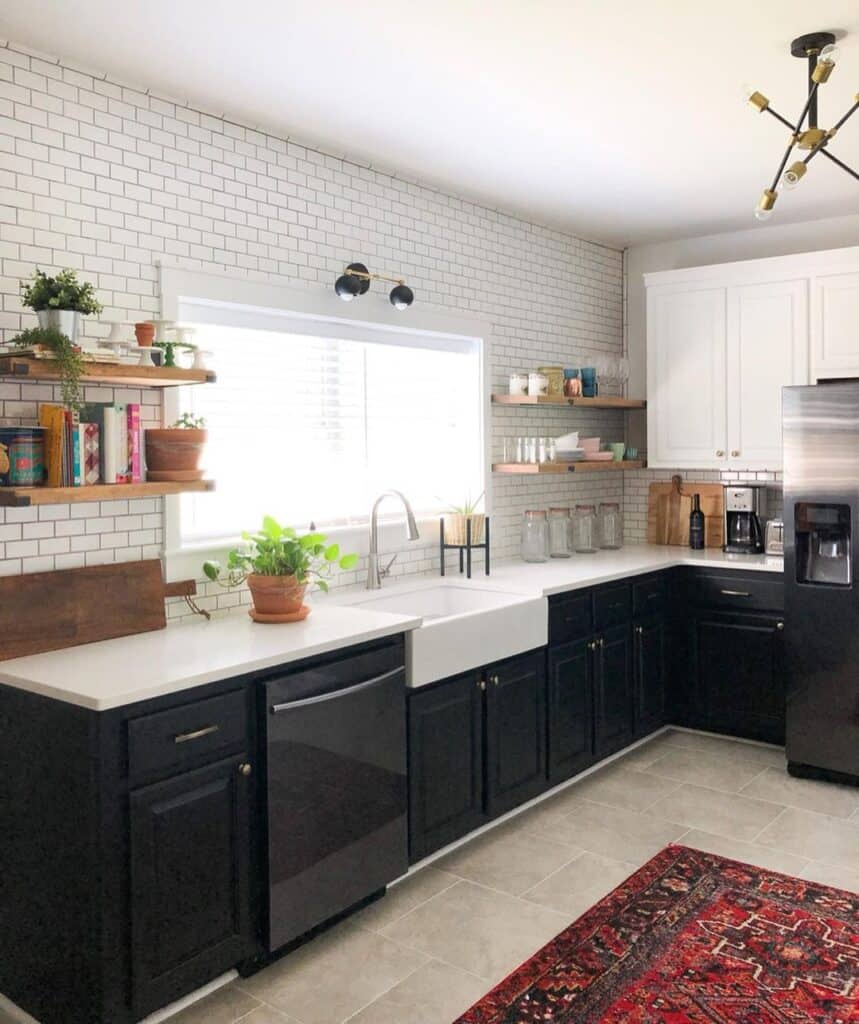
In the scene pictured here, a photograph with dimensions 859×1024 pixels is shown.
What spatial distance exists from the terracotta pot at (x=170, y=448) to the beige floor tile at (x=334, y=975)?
5.03 ft

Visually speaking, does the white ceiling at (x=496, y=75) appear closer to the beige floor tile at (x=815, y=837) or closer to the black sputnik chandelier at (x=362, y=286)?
the black sputnik chandelier at (x=362, y=286)

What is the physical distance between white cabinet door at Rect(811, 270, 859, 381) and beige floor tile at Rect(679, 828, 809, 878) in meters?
2.43

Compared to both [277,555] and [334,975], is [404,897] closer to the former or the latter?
[334,975]

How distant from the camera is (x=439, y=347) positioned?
4.46 meters

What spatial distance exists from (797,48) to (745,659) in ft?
9.31

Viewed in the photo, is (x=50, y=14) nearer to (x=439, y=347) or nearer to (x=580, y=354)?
(x=439, y=347)

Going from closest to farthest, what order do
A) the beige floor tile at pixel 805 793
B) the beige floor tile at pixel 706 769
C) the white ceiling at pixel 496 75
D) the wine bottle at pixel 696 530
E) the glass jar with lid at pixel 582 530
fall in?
the white ceiling at pixel 496 75
the beige floor tile at pixel 805 793
the beige floor tile at pixel 706 769
the glass jar with lid at pixel 582 530
the wine bottle at pixel 696 530

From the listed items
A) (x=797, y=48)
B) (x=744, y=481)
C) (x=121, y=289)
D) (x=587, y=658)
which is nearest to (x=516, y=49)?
(x=797, y=48)

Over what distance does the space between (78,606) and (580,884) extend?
1926 mm

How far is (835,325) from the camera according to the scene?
4.72 metres

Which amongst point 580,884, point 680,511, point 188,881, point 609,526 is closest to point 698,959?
point 580,884

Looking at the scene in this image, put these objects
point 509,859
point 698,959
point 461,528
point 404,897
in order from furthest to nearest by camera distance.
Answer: point 461,528, point 509,859, point 404,897, point 698,959

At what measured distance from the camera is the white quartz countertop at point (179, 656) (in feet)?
7.72

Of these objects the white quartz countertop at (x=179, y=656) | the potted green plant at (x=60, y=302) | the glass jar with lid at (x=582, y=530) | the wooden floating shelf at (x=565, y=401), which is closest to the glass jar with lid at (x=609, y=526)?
the glass jar with lid at (x=582, y=530)
